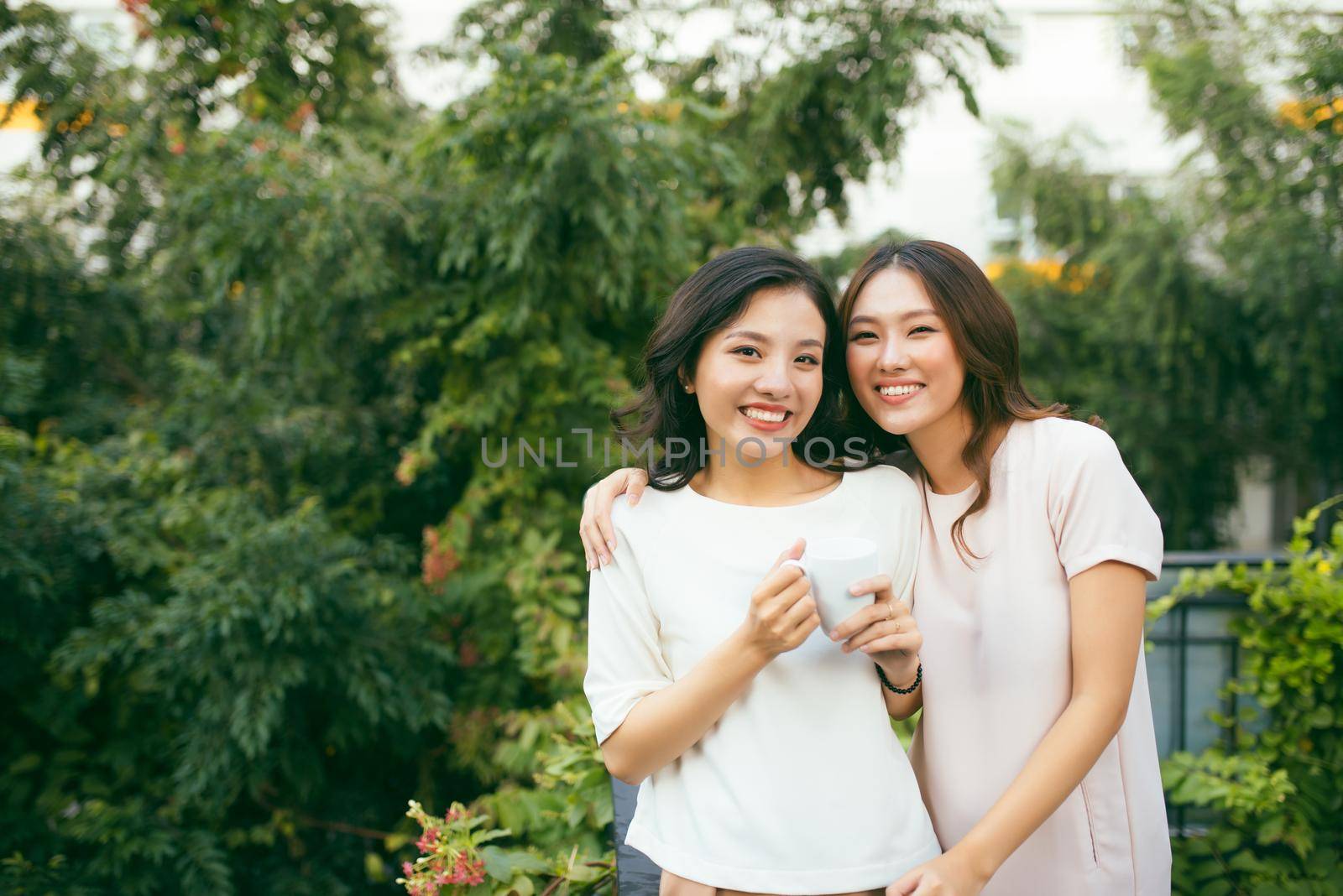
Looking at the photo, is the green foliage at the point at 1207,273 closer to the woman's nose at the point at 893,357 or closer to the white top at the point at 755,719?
the woman's nose at the point at 893,357

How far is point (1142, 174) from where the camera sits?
6750 millimetres

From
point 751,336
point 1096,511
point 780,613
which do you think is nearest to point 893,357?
point 751,336

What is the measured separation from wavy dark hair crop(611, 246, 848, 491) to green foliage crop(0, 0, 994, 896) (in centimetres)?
114

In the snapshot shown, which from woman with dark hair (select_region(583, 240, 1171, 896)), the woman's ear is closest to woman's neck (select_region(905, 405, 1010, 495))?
woman with dark hair (select_region(583, 240, 1171, 896))

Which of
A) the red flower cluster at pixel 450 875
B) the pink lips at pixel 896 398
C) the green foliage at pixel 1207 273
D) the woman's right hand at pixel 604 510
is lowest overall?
the red flower cluster at pixel 450 875

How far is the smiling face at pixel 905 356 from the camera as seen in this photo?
130 centimetres

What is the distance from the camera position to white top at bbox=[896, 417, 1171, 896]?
125 centimetres

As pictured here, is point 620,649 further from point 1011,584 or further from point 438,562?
point 438,562

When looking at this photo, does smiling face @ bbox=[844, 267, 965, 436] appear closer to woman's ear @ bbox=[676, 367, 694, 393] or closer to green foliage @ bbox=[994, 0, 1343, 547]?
woman's ear @ bbox=[676, 367, 694, 393]

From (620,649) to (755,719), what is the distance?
21 centimetres

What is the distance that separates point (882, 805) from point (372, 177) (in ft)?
9.25

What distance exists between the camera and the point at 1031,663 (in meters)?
1.26

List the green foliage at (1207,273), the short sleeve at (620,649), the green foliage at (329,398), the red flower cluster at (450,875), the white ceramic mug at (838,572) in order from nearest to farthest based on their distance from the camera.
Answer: the white ceramic mug at (838,572) → the short sleeve at (620,649) → the red flower cluster at (450,875) → the green foliage at (329,398) → the green foliage at (1207,273)

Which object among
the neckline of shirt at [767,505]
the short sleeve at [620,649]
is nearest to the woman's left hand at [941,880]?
the short sleeve at [620,649]
